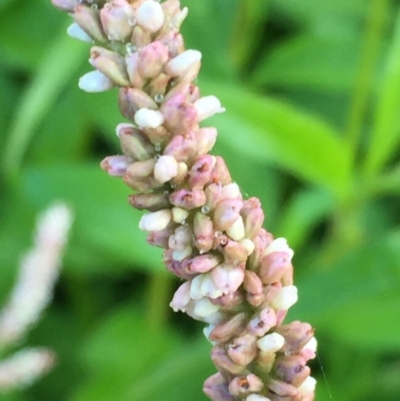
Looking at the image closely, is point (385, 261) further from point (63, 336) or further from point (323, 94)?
point (63, 336)

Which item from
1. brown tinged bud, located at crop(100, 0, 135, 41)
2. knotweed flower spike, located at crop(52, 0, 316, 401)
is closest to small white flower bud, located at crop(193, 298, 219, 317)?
knotweed flower spike, located at crop(52, 0, 316, 401)

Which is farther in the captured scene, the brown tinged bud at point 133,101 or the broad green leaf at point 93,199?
the broad green leaf at point 93,199

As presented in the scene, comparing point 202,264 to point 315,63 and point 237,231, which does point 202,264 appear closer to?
point 237,231

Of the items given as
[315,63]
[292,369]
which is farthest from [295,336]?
[315,63]

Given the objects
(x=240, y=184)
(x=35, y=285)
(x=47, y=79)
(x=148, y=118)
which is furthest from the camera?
(x=240, y=184)

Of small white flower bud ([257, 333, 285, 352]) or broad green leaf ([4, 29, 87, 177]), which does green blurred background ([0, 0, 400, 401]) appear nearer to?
broad green leaf ([4, 29, 87, 177])

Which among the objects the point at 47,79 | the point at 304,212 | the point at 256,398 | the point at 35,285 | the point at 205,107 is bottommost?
the point at 256,398

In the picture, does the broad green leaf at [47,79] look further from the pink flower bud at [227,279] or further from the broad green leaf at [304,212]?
the pink flower bud at [227,279]

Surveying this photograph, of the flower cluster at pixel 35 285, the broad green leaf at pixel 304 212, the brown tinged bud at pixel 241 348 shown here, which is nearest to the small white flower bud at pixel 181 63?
the brown tinged bud at pixel 241 348
